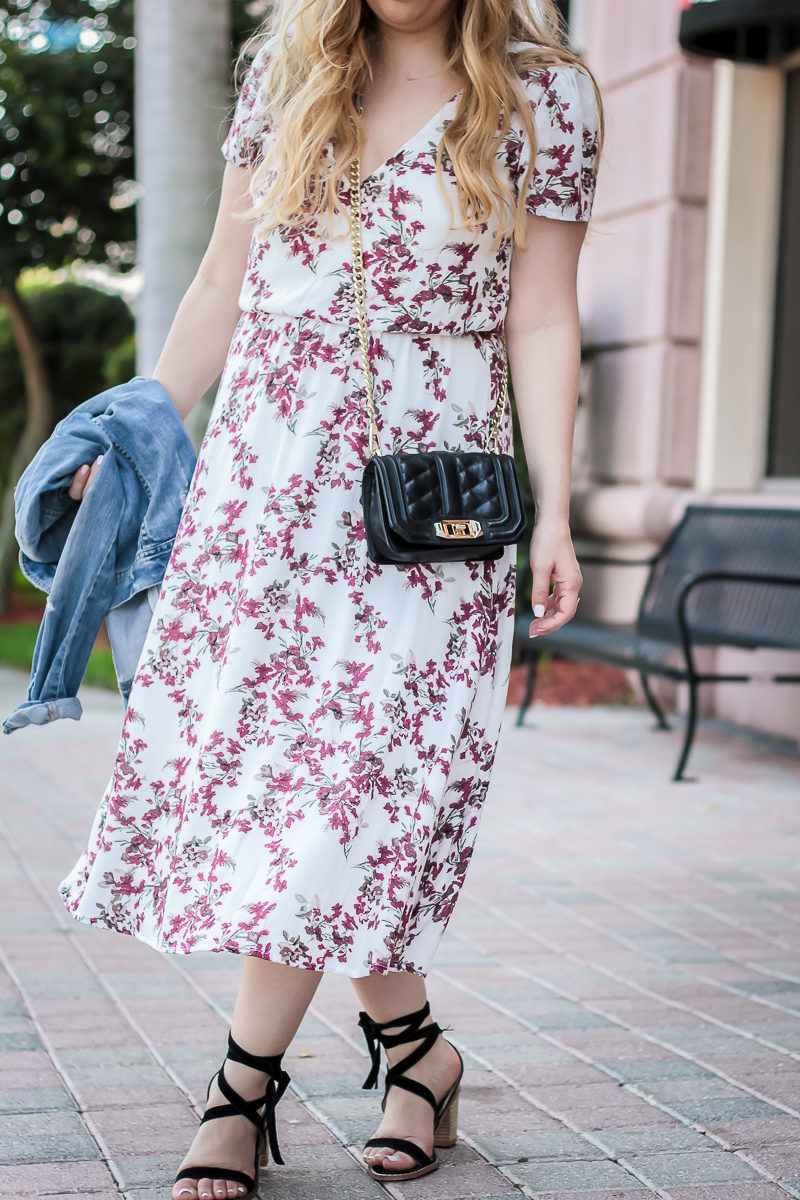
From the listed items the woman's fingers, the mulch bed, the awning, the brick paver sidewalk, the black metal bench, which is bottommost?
the mulch bed

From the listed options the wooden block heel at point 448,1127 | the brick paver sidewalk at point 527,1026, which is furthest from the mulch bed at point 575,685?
the wooden block heel at point 448,1127

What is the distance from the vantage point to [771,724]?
7.00m

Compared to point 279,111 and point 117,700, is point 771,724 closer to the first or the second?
point 117,700

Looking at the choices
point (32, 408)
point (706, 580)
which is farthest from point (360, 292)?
point (32, 408)

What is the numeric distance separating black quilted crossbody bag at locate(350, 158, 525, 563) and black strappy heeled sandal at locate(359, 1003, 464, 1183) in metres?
0.81

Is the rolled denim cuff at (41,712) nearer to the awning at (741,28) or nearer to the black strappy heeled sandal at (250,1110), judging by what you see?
the black strappy heeled sandal at (250,1110)

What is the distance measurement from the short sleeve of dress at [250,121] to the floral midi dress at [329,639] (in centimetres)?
20

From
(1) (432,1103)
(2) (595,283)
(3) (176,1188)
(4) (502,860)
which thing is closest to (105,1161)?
(3) (176,1188)

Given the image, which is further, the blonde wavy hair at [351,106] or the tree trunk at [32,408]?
the tree trunk at [32,408]

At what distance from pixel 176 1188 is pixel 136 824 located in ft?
1.83

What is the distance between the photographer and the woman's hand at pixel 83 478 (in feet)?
8.21

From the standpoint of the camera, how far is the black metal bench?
610 centimetres

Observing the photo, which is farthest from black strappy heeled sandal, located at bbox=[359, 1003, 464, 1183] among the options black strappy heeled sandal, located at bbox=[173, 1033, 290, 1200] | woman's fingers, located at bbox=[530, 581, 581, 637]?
woman's fingers, located at bbox=[530, 581, 581, 637]

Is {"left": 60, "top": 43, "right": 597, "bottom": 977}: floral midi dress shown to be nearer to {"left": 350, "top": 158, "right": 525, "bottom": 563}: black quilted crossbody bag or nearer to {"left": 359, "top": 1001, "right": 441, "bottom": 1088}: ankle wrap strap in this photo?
{"left": 350, "top": 158, "right": 525, "bottom": 563}: black quilted crossbody bag
